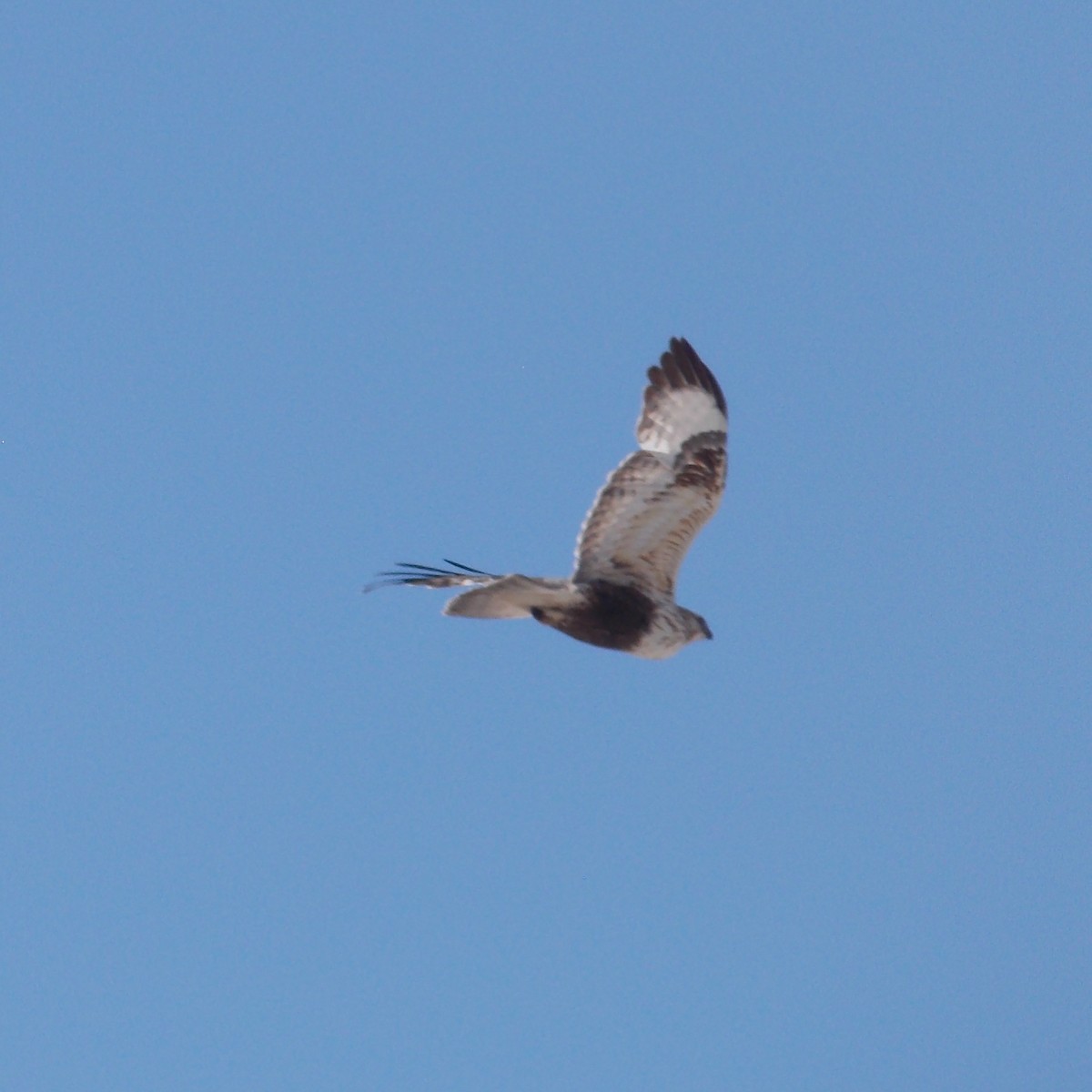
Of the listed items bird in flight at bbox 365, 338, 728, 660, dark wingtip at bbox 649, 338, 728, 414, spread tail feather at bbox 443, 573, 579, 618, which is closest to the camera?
spread tail feather at bbox 443, 573, 579, 618

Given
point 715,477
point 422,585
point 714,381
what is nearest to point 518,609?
point 422,585

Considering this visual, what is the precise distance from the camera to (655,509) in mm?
10609

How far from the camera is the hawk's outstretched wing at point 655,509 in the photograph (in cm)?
1058

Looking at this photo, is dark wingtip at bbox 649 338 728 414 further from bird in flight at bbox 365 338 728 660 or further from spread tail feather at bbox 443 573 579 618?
spread tail feather at bbox 443 573 579 618

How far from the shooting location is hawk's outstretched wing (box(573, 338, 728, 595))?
10.6 meters

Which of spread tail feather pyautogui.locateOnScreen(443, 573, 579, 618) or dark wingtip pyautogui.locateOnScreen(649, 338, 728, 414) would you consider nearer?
spread tail feather pyautogui.locateOnScreen(443, 573, 579, 618)

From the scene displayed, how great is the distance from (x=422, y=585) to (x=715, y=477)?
2.22m

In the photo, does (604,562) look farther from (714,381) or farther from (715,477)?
(714,381)

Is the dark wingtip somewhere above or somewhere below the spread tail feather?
above

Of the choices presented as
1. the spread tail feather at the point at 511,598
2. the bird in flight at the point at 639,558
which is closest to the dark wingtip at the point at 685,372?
the bird in flight at the point at 639,558

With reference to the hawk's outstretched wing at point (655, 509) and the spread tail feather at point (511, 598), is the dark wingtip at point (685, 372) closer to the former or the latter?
the hawk's outstretched wing at point (655, 509)

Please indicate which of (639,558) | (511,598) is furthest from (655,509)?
(511,598)

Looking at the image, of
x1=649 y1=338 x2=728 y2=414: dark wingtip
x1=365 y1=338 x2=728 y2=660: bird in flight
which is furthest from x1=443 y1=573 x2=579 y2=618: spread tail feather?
x1=649 y1=338 x2=728 y2=414: dark wingtip

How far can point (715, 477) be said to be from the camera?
10820 millimetres
